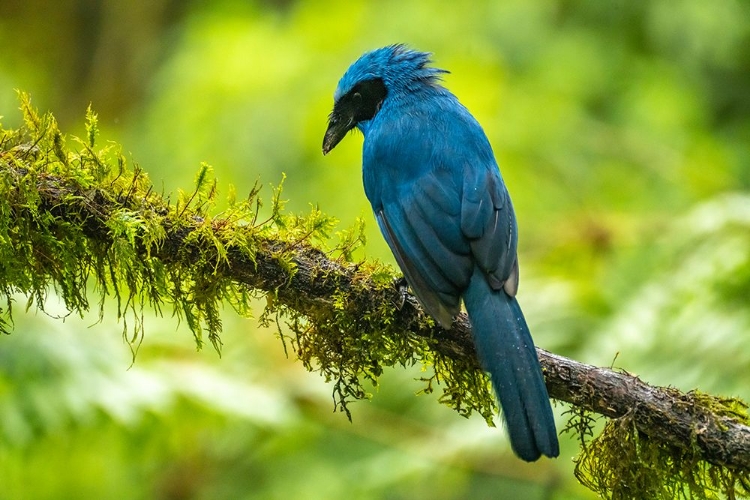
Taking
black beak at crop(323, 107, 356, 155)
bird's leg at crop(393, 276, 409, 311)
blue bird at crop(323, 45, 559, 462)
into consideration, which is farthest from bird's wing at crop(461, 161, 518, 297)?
black beak at crop(323, 107, 356, 155)

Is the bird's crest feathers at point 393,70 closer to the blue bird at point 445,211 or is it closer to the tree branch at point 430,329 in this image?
the blue bird at point 445,211

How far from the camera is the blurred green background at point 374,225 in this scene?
13.5ft

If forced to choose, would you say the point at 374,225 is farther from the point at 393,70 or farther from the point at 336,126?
the point at 393,70

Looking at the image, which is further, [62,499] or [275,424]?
[62,499]

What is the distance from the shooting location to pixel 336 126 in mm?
4410

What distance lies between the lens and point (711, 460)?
2643 millimetres

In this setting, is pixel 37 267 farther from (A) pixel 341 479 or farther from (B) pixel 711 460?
(A) pixel 341 479

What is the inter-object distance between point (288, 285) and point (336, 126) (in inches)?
70.0

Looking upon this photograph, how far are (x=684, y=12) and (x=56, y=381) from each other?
17.3 feet

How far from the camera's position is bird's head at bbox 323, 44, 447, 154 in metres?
4.29

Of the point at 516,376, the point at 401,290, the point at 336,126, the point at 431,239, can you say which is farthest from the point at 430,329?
the point at 336,126

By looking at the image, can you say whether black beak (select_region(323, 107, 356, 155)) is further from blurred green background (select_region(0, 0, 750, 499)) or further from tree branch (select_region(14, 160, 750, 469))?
tree branch (select_region(14, 160, 750, 469))

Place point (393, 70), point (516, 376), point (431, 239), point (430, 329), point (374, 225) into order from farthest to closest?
point (374, 225)
point (393, 70)
point (431, 239)
point (430, 329)
point (516, 376)

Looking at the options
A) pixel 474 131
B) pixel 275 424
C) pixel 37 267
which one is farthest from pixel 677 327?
pixel 37 267
